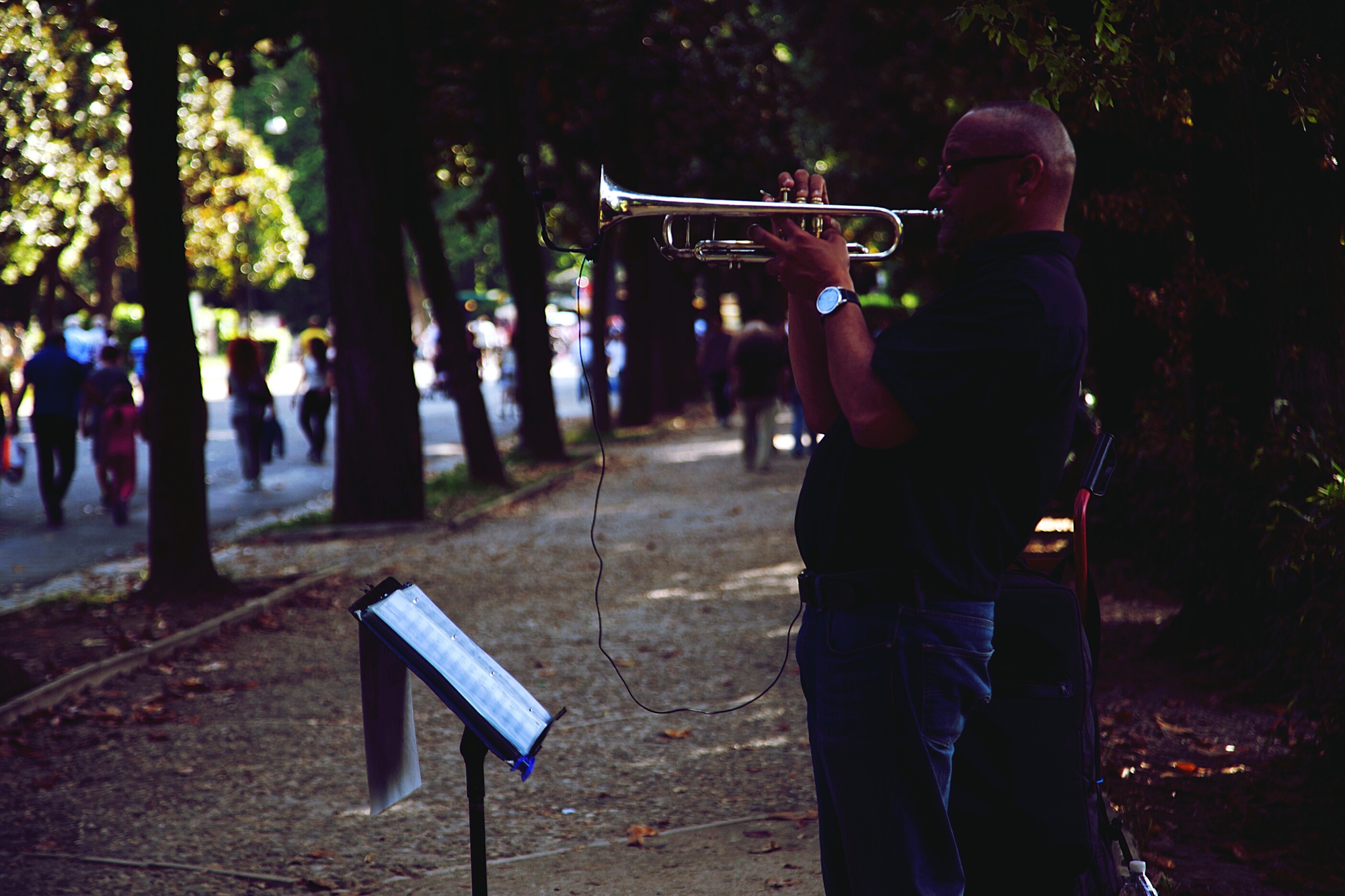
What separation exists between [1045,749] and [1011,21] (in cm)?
258

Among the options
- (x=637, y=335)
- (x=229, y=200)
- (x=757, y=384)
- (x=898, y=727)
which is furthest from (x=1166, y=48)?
(x=229, y=200)

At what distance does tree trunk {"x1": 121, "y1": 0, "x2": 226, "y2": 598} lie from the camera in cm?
899

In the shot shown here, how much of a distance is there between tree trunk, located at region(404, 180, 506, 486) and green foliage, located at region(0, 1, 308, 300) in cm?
774

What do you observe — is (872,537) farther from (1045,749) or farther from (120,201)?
(120,201)

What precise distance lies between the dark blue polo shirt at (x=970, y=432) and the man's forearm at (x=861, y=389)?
0.08ft

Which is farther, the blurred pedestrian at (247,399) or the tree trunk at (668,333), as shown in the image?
the tree trunk at (668,333)

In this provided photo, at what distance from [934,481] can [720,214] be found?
0.93 m

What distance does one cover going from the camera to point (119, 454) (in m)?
14.0

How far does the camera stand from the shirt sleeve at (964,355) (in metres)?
2.45

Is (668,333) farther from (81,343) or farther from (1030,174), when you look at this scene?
(1030,174)

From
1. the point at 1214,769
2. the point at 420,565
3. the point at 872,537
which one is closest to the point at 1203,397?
the point at 1214,769

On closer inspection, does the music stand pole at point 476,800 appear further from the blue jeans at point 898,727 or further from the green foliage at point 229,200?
the green foliage at point 229,200

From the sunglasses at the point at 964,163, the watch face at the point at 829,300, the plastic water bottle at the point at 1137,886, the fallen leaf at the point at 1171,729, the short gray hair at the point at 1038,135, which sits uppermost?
the short gray hair at the point at 1038,135

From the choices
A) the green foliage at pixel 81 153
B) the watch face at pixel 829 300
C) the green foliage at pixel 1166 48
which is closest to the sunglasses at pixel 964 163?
the watch face at pixel 829 300
